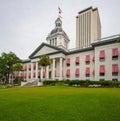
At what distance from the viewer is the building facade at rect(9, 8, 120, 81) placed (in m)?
35.5

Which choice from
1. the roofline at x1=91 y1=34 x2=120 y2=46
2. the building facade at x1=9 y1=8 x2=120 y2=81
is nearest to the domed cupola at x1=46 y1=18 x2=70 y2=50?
the building facade at x1=9 y1=8 x2=120 y2=81

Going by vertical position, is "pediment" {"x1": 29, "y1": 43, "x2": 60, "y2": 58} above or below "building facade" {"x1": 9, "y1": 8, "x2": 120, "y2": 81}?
above

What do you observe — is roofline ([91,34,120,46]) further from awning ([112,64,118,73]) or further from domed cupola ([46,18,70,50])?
domed cupola ([46,18,70,50])

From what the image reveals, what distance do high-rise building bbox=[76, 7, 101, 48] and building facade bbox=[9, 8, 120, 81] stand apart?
54.9m

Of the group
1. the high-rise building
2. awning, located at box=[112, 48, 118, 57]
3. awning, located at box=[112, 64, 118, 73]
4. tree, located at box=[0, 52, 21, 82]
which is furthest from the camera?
the high-rise building

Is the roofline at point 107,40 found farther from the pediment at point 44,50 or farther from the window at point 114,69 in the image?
the pediment at point 44,50

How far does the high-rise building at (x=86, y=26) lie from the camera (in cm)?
11288

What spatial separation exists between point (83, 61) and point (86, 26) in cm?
7914

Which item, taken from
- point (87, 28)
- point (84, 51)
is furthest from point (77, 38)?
point (84, 51)

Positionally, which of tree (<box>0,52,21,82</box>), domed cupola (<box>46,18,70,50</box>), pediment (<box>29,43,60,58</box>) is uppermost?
domed cupola (<box>46,18,70,50</box>)

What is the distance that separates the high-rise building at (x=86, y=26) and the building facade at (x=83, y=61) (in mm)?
54866

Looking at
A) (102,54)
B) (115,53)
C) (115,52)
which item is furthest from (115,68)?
(102,54)

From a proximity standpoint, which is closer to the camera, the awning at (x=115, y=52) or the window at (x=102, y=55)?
the awning at (x=115, y=52)

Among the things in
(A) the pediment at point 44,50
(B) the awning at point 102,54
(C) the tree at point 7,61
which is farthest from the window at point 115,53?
(C) the tree at point 7,61
